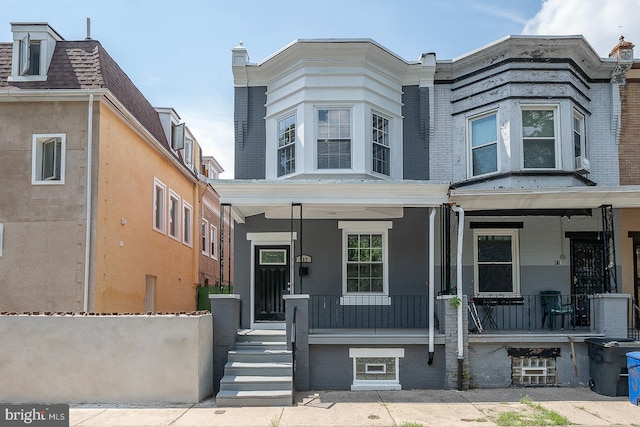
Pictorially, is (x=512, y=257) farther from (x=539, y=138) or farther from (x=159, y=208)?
(x=159, y=208)

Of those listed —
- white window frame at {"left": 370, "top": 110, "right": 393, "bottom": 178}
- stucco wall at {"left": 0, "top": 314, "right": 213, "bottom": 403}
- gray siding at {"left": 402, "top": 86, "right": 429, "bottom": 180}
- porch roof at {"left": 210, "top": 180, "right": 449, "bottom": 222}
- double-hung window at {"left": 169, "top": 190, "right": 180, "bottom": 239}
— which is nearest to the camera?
stucco wall at {"left": 0, "top": 314, "right": 213, "bottom": 403}

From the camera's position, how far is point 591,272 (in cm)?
1426

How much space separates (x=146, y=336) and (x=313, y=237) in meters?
5.01

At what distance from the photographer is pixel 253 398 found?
10000 mm

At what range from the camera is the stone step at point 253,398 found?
32.6ft

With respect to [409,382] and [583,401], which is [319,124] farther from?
[583,401]

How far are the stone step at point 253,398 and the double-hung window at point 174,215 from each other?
10.7m

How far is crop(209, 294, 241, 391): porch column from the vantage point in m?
11.2

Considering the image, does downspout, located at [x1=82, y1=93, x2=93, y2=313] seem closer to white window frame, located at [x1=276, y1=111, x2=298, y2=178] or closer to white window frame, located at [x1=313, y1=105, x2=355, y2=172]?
white window frame, located at [x1=276, y1=111, x2=298, y2=178]

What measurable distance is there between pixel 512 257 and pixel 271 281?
18.8 ft

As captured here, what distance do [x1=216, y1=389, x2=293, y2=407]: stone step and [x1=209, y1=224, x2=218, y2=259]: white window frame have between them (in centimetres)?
1666

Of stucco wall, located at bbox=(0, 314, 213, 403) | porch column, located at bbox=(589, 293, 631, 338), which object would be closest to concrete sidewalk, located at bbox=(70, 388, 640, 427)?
stucco wall, located at bbox=(0, 314, 213, 403)

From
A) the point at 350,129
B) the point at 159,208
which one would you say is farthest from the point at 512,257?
the point at 159,208

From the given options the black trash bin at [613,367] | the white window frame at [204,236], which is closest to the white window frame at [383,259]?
the black trash bin at [613,367]
